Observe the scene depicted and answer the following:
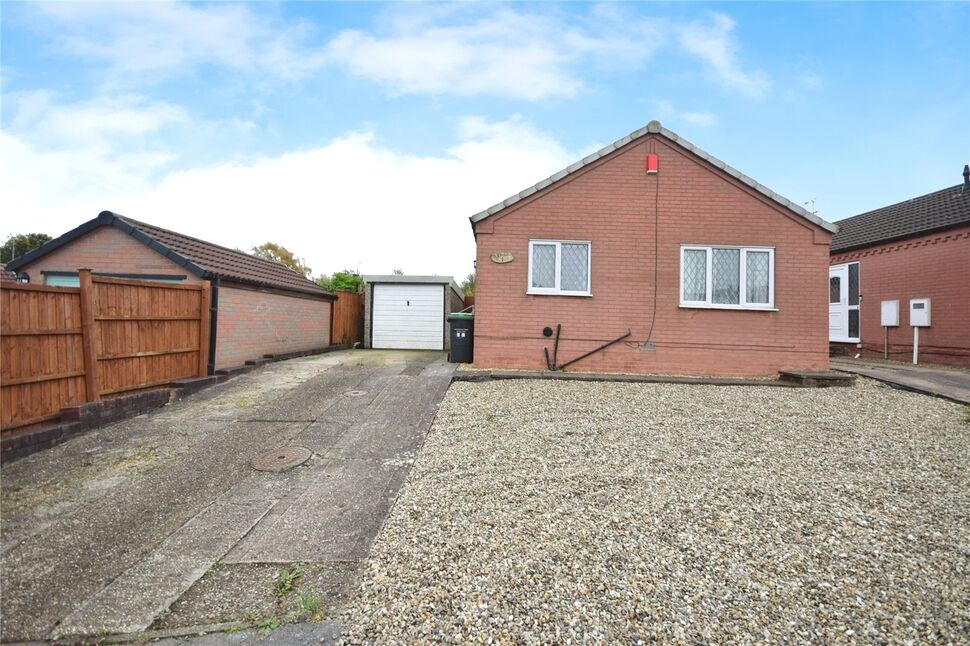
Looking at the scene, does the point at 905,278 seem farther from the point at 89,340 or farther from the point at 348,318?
the point at 89,340

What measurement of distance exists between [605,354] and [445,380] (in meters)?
3.50

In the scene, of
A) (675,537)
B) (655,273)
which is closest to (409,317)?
(655,273)

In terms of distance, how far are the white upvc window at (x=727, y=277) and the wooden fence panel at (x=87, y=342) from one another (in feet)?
32.2

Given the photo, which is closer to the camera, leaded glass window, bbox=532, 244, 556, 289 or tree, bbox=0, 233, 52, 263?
leaded glass window, bbox=532, 244, 556, 289

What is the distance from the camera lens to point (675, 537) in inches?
115

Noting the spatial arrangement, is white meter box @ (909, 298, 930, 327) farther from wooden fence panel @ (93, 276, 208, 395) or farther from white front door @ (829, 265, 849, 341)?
wooden fence panel @ (93, 276, 208, 395)

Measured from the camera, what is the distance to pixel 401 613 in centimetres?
221

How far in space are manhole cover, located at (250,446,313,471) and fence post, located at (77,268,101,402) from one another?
2945 mm

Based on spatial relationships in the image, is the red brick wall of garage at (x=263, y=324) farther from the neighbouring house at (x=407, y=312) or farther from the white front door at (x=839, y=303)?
the white front door at (x=839, y=303)

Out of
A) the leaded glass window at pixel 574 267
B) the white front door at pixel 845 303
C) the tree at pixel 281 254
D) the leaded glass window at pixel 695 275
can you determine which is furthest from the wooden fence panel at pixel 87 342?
the tree at pixel 281 254

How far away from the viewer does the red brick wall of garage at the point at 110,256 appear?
932 cm

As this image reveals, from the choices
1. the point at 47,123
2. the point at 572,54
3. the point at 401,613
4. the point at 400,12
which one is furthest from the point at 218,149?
the point at 401,613

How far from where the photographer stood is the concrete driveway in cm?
237

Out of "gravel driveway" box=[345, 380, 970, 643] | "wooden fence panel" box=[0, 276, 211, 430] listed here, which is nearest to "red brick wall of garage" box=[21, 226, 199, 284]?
"wooden fence panel" box=[0, 276, 211, 430]
